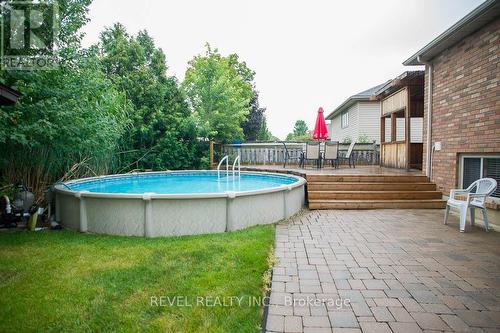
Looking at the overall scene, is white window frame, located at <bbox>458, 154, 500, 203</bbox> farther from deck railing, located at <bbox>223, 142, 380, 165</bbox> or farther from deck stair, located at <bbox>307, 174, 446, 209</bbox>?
deck railing, located at <bbox>223, 142, 380, 165</bbox>

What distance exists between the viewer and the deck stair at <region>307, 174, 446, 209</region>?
6.36 meters

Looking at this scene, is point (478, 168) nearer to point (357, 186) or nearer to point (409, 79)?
point (357, 186)

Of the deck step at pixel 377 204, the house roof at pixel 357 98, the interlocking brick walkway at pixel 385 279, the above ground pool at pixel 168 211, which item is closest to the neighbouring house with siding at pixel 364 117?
the house roof at pixel 357 98

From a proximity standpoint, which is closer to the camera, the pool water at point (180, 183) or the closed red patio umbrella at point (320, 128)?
the pool water at point (180, 183)

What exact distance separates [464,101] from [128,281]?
6.84 m

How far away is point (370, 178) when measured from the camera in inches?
282

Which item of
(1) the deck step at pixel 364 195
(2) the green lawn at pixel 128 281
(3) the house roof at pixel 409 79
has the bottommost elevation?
(2) the green lawn at pixel 128 281

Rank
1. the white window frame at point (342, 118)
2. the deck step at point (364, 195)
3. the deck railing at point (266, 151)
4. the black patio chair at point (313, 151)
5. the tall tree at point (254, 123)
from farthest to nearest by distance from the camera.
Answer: the tall tree at point (254, 123) → the white window frame at point (342, 118) → the deck railing at point (266, 151) → the black patio chair at point (313, 151) → the deck step at point (364, 195)

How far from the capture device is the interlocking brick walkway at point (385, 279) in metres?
2.14

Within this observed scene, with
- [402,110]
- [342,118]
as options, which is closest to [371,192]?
[402,110]

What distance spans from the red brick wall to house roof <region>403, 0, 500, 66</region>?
11 centimetres

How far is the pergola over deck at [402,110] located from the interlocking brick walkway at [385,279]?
4.63 meters

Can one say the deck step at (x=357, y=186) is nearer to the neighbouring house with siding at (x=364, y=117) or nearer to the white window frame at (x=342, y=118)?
the neighbouring house with siding at (x=364, y=117)

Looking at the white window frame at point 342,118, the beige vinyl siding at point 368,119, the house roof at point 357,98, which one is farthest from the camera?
the white window frame at point 342,118
